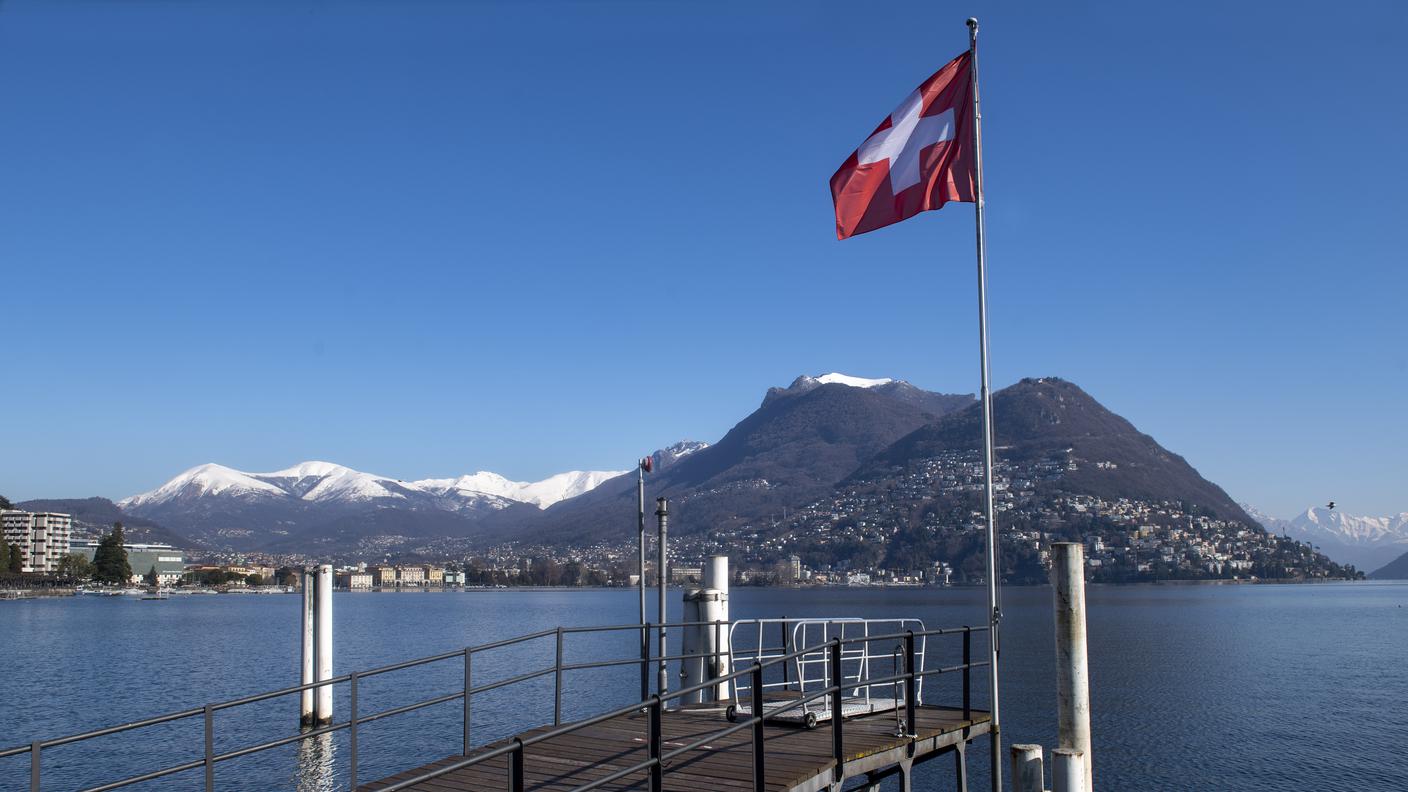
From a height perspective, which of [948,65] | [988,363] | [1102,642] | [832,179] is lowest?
[1102,642]

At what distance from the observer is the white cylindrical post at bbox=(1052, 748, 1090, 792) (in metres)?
11.3

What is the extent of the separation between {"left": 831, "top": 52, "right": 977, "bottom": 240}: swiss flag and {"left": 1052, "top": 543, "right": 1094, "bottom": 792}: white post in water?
5680 millimetres

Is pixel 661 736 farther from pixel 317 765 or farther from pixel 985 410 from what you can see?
pixel 317 765

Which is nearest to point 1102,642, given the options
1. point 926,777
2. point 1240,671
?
point 1240,671

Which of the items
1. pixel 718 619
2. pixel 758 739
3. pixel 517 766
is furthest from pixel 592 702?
pixel 517 766

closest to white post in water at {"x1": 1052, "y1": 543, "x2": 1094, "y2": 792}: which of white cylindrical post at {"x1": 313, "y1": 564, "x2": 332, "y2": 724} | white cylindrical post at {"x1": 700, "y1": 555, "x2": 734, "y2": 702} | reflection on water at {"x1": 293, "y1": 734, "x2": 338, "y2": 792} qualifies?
white cylindrical post at {"x1": 700, "y1": 555, "x2": 734, "y2": 702}

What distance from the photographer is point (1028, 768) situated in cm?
1179

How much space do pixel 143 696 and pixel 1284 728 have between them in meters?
49.5

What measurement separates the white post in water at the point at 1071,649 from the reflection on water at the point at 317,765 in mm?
20884

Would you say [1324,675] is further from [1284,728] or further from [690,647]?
[690,647]

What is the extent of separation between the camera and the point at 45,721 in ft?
141

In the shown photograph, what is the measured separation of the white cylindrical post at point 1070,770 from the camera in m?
11.3

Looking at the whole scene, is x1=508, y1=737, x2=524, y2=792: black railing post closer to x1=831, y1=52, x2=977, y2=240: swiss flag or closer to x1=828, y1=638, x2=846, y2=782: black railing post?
x1=828, y1=638, x2=846, y2=782: black railing post

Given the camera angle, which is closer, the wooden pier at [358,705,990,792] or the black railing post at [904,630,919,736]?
the wooden pier at [358,705,990,792]
